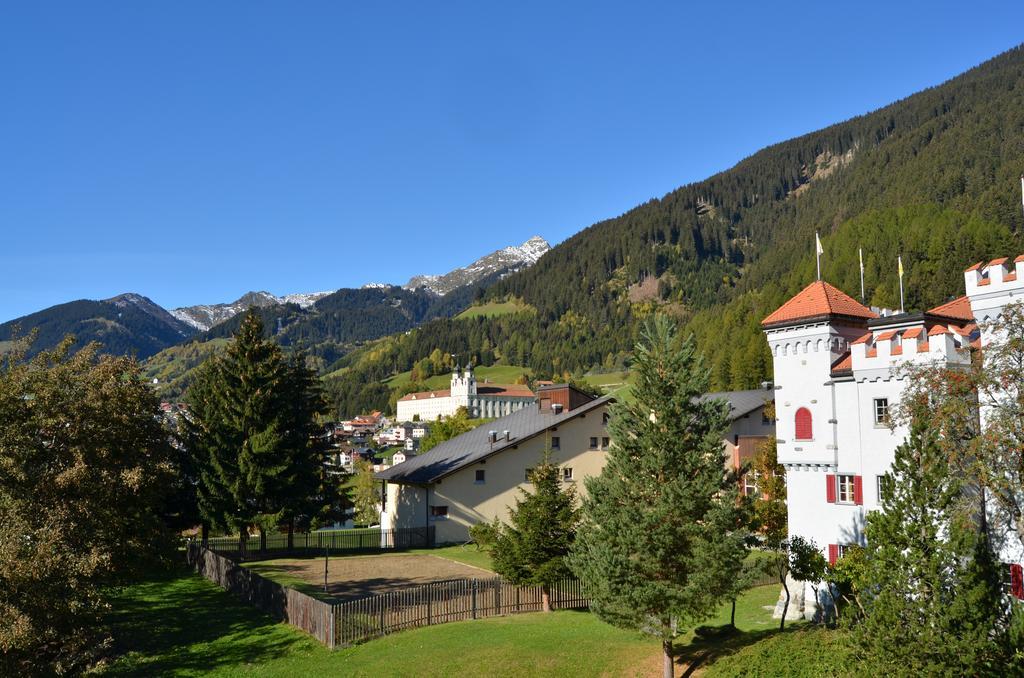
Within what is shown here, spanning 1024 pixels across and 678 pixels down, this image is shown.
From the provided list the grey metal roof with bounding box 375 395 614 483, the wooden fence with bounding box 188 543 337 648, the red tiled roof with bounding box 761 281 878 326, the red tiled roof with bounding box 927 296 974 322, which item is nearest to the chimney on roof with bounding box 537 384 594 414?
the grey metal roof with bounding box 375 395 614 483

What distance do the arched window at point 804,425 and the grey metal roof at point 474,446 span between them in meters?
21.1

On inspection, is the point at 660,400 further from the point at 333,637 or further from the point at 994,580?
the point at 333,637

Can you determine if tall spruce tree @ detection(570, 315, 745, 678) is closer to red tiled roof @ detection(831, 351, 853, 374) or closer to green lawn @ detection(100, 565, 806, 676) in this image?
green lawn @ detection(100, 565, 806, 676)

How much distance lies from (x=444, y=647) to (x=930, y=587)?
1489 centimetres

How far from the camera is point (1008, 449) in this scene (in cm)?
1681

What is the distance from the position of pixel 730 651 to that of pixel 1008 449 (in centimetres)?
979

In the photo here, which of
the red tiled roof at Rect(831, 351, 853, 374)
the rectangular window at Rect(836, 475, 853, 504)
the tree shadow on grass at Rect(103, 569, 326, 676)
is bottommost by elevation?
the tree shadow on grass at Rect(103, 569, 326, 676)

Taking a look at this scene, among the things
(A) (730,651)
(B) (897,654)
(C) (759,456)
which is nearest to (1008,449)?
(B) (897,654)

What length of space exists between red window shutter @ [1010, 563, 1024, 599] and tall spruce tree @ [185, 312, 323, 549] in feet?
113

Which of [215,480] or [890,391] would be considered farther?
[215,480]

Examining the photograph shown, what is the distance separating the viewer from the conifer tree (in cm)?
2916

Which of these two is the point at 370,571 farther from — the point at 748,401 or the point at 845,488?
the point at 748,401

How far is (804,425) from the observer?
27.2m

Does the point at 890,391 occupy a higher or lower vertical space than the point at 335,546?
higher
